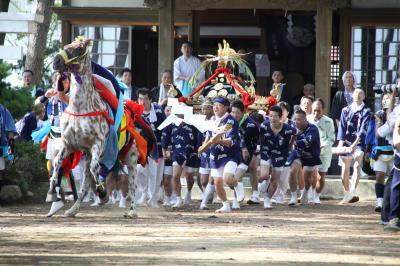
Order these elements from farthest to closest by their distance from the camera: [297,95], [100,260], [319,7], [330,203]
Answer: [297,95], [319,7], [330,203], [100,260]

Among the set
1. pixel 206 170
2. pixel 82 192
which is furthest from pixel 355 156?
pixel 82 192

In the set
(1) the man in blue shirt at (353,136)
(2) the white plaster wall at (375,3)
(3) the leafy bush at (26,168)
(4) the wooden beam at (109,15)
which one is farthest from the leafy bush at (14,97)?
(2) the white plaster wall at (375,3)

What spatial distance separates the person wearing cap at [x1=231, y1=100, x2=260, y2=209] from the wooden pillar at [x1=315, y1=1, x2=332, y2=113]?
397 cm

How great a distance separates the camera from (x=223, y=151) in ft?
59.3

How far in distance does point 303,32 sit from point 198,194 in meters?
7.34

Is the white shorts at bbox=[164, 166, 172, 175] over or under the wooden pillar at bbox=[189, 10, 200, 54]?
under

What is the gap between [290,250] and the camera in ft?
41.2

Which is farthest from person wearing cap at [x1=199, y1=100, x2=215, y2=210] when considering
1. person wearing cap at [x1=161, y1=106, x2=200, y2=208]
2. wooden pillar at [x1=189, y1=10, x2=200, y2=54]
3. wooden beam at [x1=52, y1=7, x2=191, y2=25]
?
wooden beam at [x1=52, y1=7, x2=191, y2=25]

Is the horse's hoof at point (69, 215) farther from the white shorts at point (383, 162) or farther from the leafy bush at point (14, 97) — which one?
the white shorts at point (383, 162)

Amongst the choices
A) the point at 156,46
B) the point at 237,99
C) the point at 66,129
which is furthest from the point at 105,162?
the point at 156,46

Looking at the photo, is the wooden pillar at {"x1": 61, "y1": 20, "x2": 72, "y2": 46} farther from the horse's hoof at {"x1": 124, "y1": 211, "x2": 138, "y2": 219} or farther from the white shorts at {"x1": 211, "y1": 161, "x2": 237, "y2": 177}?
the horse's hoof at {"x1": 124, "y1": 211, "x2": 138, "y2": 219}

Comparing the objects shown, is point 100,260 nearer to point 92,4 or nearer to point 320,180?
point 320,180

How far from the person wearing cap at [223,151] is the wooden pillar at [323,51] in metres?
5.75

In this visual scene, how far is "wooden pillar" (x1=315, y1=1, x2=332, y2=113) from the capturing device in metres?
23.5
